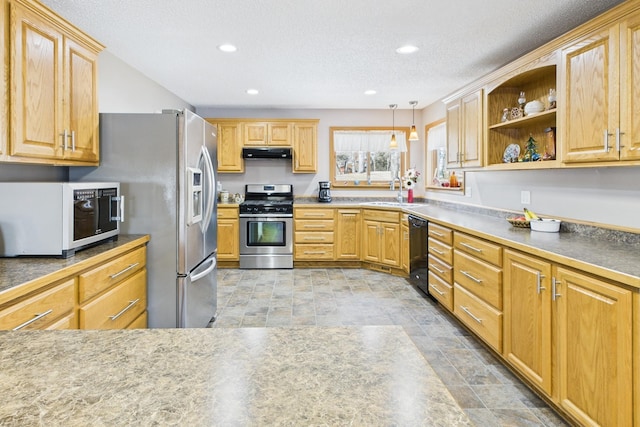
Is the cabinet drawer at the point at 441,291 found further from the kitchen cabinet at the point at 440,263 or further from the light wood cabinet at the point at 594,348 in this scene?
the light wood cabinet at the point at 594,348

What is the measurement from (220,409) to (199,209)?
2453mm

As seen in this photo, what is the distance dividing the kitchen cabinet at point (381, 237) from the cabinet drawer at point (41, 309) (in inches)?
153

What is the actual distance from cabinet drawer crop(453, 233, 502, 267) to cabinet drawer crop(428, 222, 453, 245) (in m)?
0.09

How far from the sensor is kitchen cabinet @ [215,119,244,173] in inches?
231

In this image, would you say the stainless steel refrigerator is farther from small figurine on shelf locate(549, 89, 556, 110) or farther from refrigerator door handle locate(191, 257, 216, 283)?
small figurine on shelf locate(549, 89, 556, 110)

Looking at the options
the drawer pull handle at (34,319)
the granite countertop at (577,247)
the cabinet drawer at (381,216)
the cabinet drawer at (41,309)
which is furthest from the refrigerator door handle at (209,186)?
the cabinet drawer at (381,216)

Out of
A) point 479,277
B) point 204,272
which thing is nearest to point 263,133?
point 204,272

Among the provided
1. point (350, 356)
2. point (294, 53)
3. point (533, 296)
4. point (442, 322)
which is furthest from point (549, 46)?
point (350, 356)

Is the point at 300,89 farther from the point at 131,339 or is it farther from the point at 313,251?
the point at 131,339

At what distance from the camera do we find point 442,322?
11.3ft

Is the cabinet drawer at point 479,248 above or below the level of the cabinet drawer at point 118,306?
above

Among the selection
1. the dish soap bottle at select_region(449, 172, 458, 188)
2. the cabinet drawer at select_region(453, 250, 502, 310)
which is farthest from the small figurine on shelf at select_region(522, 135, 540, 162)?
the dish soap bottle at select_region(449, 172, 458, 188)

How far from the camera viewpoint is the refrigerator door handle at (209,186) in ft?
10.1

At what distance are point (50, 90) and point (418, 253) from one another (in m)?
3.52
